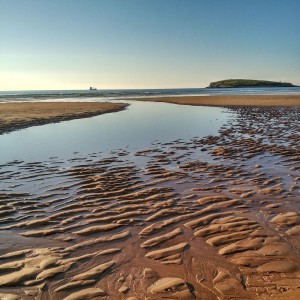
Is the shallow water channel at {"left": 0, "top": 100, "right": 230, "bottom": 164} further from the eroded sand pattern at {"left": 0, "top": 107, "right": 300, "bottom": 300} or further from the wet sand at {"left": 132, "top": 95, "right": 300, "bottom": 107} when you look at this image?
the wet sand at {"left": 132, "top": 95, "right": 300, "bottom": 107}

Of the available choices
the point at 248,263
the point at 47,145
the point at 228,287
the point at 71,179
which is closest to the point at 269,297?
the point at 228,287

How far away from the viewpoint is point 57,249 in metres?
4.77

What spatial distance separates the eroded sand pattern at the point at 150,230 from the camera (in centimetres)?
387

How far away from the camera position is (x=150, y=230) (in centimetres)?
539

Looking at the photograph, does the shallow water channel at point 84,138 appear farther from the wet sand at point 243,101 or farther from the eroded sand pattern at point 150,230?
the wet sand at point 243,101

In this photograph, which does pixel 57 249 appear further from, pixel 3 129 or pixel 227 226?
pixel 3 129

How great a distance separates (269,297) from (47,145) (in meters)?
11.8

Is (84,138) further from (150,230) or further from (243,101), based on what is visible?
(243,101)

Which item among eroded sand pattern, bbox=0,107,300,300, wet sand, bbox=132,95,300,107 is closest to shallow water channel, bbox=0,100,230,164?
eroded sand pattern, bbox=0,107,300,300

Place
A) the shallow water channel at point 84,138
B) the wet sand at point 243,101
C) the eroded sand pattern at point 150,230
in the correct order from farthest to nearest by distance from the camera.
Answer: the wet sand at point 243,101 < the shallow water channel at point 84,138 < the eroded sand pattern at point 150,230

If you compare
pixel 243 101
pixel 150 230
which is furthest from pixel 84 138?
pixel 243 101

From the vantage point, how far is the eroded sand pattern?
3871 millimetres

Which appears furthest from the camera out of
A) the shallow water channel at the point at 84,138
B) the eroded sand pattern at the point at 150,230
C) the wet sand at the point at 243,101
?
the wet sand at the point at 243,101

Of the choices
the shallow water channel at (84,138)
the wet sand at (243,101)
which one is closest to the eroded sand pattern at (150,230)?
the shallow water channel at (84,138)
